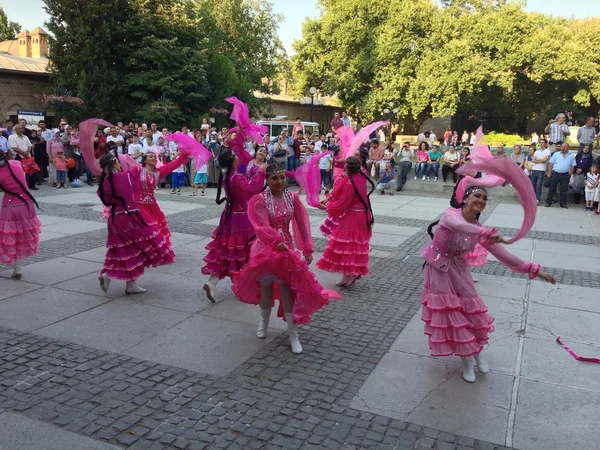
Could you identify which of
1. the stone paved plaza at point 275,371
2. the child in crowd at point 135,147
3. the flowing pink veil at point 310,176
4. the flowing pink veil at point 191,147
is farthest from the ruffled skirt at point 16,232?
the child in crowd at point 135,147

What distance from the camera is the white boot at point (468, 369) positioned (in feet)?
13.9

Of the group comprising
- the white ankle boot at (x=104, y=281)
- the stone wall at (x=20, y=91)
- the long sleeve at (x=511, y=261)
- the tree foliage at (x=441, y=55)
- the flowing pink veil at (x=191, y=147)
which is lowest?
the white ankle boot at (x=104, y=281)

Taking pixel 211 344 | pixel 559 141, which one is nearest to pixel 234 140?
pixel 211 344

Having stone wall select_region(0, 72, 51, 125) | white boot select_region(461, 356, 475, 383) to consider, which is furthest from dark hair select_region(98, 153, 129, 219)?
stone wall select_region(0, 72, 51, 125)

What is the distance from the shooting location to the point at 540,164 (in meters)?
15.2

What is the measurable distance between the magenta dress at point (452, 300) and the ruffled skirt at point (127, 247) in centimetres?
346

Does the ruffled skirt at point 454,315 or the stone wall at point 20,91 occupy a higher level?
the stone wall at point 20,91

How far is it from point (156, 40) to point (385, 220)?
19.3 m

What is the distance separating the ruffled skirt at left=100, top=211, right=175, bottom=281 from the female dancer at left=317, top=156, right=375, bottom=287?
7.26ft

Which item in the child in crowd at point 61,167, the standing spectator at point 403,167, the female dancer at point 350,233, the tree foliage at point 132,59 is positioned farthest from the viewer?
the tree foliage at point 132,59

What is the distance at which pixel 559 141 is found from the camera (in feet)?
53.1

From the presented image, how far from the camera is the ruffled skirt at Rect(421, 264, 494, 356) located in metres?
4.12

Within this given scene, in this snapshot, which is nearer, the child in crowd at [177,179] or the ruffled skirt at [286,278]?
the ruffled skirt at [286,278]

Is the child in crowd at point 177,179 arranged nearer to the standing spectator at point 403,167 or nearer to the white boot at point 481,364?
the standing spectator at point 403,167
